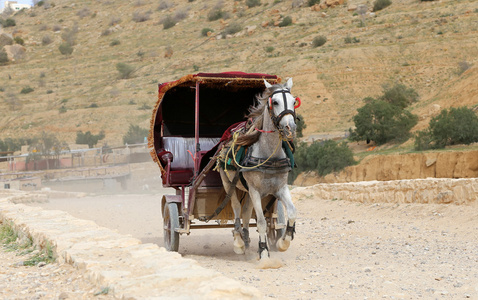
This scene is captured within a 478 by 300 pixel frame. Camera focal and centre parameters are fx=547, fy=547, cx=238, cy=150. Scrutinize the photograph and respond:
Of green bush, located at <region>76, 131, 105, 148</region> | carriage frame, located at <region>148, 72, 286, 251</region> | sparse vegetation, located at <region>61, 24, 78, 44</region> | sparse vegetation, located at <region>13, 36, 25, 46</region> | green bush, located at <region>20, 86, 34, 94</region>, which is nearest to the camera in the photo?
carriage frame, located at <region>148, 72, 286, 251</region>

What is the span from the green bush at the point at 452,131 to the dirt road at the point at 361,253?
336 inches

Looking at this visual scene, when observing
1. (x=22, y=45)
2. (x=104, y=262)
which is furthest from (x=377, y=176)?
(x=22, y=45)

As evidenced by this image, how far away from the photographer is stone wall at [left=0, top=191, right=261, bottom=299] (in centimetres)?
386

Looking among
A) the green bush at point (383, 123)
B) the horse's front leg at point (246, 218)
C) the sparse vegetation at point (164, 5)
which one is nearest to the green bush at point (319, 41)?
the green bush at point (383, 123)

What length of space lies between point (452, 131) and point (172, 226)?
16128 mm

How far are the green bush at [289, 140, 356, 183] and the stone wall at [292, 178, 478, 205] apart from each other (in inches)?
345

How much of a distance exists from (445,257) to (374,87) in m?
42.3

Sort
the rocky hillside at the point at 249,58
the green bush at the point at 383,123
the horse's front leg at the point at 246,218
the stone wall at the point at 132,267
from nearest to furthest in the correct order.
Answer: the stone wall at the point at 132,267 → the horse's front leg at the point at 246,218 → the green bush at the point at 383,123 → the rocky hillside at the point at 249,58

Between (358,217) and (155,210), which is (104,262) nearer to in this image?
(358,217)

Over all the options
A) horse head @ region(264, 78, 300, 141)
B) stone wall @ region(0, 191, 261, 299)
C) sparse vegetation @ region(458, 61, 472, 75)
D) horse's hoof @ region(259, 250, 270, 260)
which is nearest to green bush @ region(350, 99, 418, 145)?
sparse vegetation @ region(458, 61, 472, 75)

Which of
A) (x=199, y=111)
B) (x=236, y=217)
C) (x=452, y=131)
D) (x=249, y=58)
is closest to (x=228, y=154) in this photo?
(x=236, y=217)

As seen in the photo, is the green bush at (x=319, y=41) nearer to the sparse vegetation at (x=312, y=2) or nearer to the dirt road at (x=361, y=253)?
the sparse vegetation at (x=312, y=2)

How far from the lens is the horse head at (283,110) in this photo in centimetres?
685

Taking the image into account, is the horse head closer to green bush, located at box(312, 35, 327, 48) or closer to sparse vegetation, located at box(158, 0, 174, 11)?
green bush, located at box(312, 35, 327, 48)
